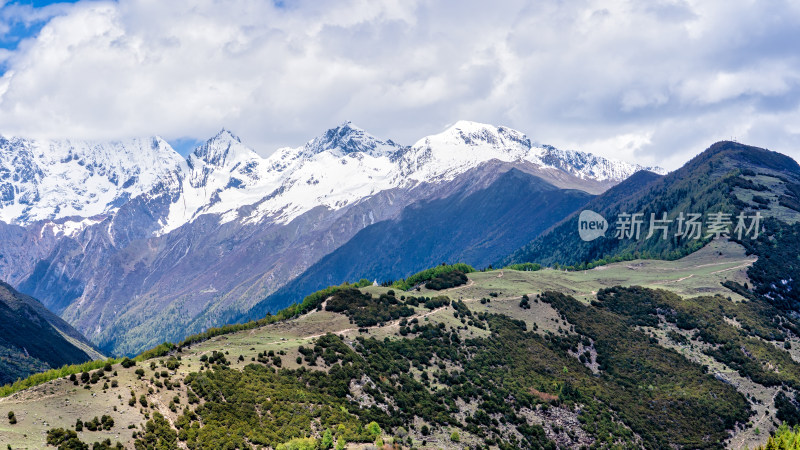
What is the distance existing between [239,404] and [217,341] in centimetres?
3347

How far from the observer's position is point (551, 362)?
141250 mm

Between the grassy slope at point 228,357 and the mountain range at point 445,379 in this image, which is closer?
the grassy slope at point 228,357

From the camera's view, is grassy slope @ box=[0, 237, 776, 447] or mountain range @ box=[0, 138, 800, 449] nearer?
grassy slope @ box=[0, 237, 776, 447]

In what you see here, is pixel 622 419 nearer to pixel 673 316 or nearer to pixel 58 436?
pixel 673 316

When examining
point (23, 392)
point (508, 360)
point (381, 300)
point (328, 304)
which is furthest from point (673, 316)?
point (23, 392)

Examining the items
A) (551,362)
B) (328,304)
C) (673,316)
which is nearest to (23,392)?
(328,304)

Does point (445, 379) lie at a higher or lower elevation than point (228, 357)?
lower

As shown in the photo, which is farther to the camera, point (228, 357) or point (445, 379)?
point (445, 379)

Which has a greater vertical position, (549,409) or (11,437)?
(11,437)

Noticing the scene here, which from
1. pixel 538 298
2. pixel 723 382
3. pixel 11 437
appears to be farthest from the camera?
pixel 538 298

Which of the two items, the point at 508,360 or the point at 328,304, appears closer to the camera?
the point at 508,360

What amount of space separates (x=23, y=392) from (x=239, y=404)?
2491 centimetres

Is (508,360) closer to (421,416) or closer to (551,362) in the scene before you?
(551,362)

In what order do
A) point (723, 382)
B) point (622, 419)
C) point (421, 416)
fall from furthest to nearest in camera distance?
point (723, 382), point (622, 419), point (421, 416)
